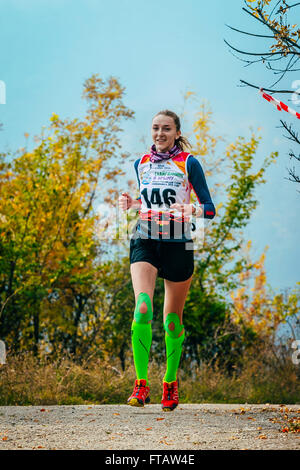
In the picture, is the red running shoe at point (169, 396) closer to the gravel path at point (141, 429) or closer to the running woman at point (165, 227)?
the running woman at point (165, 227)

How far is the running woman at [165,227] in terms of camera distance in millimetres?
4887

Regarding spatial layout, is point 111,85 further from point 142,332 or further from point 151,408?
point 142,332

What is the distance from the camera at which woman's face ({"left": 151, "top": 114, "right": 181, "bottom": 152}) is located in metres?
5.07

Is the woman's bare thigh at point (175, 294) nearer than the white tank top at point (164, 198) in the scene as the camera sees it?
No

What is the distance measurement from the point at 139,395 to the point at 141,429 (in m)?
0.53

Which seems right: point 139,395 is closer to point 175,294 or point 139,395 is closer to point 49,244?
point 175,294

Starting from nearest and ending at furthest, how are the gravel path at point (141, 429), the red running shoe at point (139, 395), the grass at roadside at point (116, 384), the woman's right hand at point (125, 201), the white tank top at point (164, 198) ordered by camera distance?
1. the gravel path at point (141, 429)
2. the red running shoe at point (139, 395)
3. the white tank top at point (164, 198)
4. the woman's right hand at point (125, 201)
5. the grass at roadside at point (116, 384)

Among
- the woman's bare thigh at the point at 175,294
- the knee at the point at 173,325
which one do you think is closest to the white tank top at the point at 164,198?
the woman's bare thigh at the point at 175,294

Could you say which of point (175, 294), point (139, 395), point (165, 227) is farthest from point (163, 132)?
point (139, 395)

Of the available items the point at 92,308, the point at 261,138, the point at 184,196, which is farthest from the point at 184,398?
the point at 261,138

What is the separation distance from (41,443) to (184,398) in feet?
17.9

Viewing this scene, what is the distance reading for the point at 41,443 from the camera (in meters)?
4.39

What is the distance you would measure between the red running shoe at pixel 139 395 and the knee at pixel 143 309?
0.50 metres

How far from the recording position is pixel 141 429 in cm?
498
